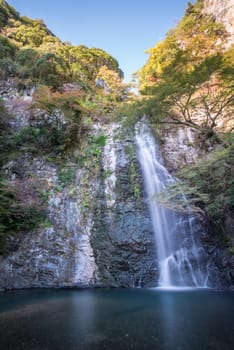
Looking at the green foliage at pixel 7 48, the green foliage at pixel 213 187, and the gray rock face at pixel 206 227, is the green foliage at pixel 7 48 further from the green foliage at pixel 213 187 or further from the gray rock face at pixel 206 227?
the green foliage at pixel 213 187

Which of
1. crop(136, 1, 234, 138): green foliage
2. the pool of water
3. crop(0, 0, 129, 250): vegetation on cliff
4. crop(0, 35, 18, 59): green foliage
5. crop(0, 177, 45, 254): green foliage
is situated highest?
crop(0, 35, 18, 59): green foliage

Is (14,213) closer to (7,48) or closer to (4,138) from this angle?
(4,138)

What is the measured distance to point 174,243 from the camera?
7523mm

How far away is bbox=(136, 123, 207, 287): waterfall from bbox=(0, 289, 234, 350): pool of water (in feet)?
3.52

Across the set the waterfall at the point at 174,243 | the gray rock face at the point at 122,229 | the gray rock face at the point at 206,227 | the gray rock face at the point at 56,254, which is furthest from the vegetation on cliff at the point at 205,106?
the gray rock face at the point at 56,254

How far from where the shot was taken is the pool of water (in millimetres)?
2848

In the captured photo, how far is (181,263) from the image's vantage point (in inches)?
280

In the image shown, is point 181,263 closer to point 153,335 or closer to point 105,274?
point 105,274

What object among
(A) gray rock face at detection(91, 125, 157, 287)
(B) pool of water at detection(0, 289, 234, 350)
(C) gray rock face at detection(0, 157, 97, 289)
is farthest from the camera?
(A) gray rock face at detection(91, 125, 157, 287)

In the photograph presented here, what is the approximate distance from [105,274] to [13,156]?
5585 millimetres

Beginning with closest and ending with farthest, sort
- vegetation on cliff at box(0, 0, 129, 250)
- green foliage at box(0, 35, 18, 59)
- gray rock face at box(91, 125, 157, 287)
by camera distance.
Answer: gray rock face at box(91, 125, 157, 287) < vegetation on cliff at box(0, 0, 129, 250) < green foliage at box(0, 35, 18, 59)

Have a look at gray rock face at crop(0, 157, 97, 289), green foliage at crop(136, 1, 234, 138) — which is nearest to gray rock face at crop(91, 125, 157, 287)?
gray rock face at crop(0, 157, 97, 289)

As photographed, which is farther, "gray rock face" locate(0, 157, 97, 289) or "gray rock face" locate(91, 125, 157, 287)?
"gray rock face" locate(91, 125, 157, 287)

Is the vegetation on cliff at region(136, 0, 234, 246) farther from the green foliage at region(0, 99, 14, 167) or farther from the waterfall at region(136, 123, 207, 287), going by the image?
the green foliage at region(0, 99, 14, 167)
